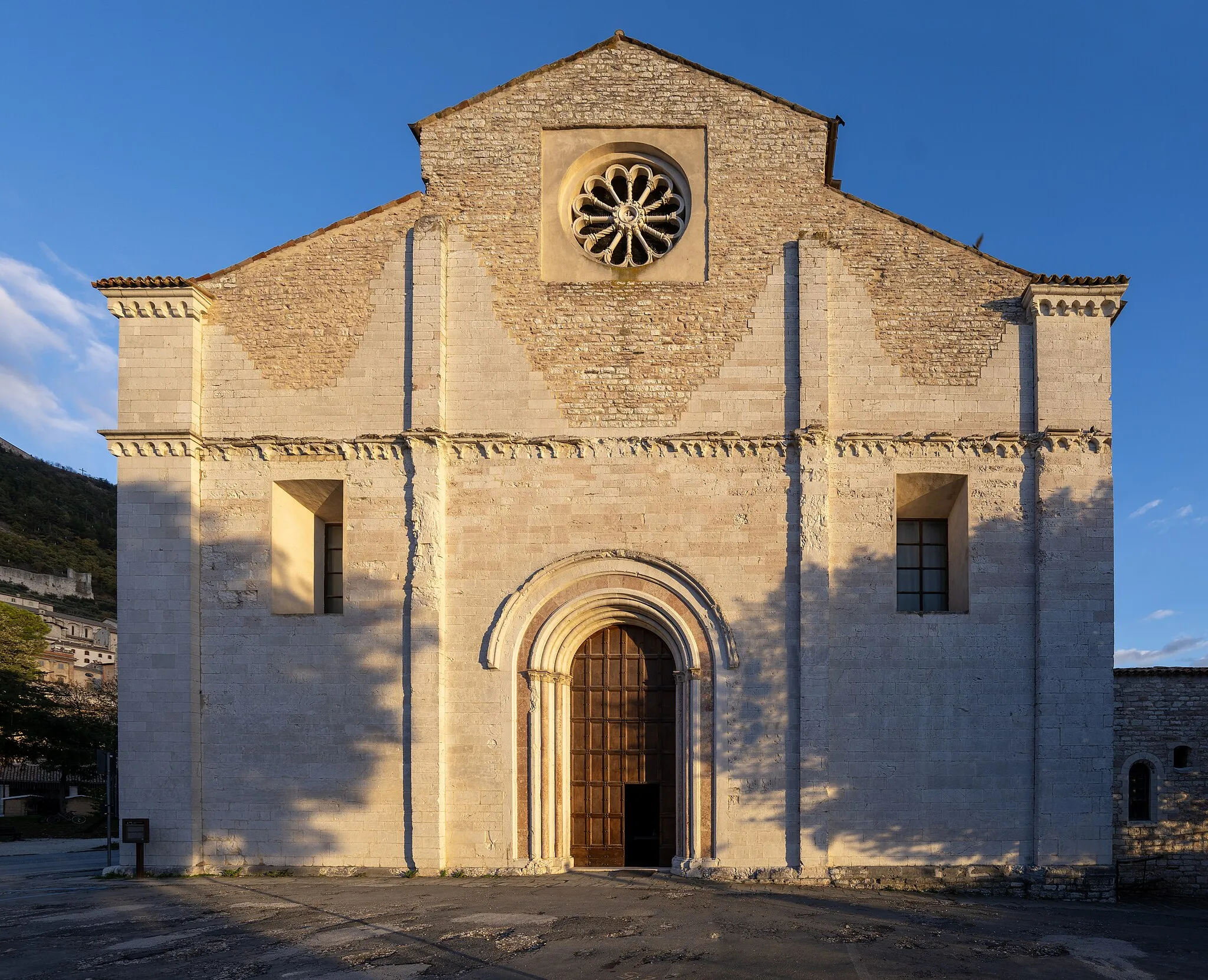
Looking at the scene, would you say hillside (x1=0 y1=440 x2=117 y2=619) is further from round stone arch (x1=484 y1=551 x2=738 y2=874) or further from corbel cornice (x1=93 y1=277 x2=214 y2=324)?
round stone arch (x1=484 y1=551 x2=738 y2=874)

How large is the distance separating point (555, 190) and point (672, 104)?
2412 millimetres

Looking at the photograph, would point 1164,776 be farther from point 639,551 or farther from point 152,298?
point 152,298

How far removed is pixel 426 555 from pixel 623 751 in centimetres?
442

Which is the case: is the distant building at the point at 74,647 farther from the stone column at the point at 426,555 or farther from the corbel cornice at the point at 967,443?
the corbel cornice at the point at 967,443

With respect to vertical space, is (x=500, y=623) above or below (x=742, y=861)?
above

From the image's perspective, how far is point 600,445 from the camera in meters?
14.4

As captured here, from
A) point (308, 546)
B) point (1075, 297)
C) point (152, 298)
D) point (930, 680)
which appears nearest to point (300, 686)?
point (308, 546)

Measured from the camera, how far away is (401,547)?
1440cm

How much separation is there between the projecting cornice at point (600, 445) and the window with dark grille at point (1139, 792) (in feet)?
18.8

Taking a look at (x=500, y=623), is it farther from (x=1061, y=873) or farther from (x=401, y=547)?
(x=1061, y=873)

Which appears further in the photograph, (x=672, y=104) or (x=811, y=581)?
(x=672, y=104)

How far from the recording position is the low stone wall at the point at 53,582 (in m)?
56.3

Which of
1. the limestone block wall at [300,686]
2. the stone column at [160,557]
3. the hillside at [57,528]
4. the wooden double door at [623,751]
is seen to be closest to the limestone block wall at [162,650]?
the stone column at [160,557]

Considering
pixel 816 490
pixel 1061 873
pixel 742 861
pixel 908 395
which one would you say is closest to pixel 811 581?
pixel 816 490
